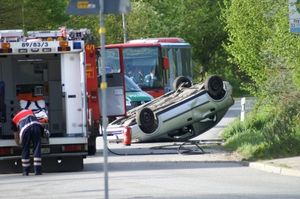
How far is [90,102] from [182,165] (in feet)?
8.57

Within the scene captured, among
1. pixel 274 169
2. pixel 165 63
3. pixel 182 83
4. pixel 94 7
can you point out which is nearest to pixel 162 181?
pixel 274 169

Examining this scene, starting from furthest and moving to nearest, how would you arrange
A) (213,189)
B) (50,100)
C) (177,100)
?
1. (177,100)
2. (50,100)
3. (213,189)

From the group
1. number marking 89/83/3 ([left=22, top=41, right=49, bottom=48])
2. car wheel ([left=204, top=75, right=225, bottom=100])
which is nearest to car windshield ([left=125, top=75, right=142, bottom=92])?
car wheel ([left=204, top=75, right=225, bottom=100])

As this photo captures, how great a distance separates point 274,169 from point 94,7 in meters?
9.39

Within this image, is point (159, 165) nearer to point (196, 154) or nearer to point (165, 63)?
point (196, 154)

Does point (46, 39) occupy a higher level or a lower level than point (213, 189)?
higher

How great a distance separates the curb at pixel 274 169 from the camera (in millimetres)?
18242

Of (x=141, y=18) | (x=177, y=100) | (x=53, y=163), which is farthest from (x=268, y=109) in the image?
(x=141, y=18)

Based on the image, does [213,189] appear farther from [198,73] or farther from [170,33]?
[198,73]

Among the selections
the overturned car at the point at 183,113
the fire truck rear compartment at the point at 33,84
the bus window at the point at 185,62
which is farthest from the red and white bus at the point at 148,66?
the fire truck rear compartment at the point at 33,84

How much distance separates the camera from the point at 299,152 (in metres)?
21.3

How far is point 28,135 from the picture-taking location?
1894cm

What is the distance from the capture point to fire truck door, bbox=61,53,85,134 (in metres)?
19.5

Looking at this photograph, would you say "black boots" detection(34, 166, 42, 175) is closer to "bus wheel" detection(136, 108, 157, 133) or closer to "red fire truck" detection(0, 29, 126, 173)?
"red fire truck" detection(0, 29, 126, 173)
